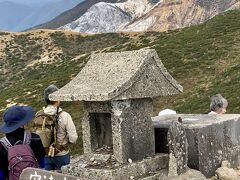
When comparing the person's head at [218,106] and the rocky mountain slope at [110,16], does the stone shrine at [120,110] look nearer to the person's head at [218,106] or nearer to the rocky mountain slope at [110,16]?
Result: the person's head at [218,106]

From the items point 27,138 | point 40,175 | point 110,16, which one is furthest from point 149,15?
point 40,175

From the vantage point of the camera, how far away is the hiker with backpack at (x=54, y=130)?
759 cm

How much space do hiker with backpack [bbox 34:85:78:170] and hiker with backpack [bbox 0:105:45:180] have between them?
59.3 inches

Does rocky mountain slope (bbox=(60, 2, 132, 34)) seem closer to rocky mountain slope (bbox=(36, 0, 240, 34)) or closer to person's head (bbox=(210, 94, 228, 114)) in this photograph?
rocky mountain slope (bbox=(36, 0, 240, 34))

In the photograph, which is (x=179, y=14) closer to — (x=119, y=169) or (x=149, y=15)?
(x=149, y=15)

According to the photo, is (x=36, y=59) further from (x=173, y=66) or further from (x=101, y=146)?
(x=101, y=146)

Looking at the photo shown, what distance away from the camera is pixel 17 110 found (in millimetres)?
6055

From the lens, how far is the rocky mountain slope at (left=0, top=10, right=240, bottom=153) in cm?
2075

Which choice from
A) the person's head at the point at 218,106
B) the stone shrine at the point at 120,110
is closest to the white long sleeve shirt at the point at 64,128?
the stone shrine at the point at 120,110

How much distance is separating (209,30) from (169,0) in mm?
60143

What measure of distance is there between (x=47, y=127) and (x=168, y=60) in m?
20.9

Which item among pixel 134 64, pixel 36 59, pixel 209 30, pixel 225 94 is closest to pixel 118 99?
pixel 134 64

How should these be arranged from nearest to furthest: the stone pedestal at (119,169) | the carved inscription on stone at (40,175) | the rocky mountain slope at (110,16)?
the carved inscription on stone at (40,175)
the stone pedestal at (119,169)
the rocky mountain slope at (110,16)

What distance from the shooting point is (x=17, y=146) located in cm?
568
